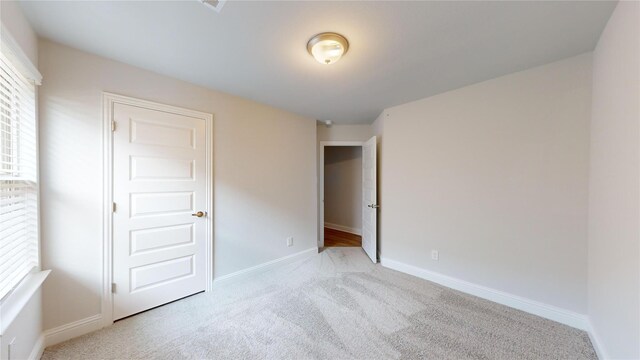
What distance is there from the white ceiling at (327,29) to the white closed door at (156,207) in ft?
1.92

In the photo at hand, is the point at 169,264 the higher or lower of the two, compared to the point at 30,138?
lower

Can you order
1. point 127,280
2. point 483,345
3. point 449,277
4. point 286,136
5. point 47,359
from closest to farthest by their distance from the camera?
point 47,359
point 483,345
point 127,280
point 449,277
point 286,136

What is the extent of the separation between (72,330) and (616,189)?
4.09 meters

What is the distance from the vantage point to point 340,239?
4879mm

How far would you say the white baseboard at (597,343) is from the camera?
1.57 meters

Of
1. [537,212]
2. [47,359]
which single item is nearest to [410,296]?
[537,212]

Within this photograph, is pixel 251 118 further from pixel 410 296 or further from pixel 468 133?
pixel 410 296

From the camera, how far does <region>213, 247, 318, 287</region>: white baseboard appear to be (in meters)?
2.72

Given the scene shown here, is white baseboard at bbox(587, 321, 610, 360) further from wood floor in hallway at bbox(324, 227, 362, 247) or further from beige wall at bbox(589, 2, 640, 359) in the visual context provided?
wood floor in hallway at bbox(324, 227, 362, 247)

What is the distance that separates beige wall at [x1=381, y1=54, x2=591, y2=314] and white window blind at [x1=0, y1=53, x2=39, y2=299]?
353 centimetres

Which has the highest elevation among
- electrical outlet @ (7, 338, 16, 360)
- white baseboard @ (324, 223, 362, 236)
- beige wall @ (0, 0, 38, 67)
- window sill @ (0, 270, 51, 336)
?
beige wall @ (0, 0, 38, 67)

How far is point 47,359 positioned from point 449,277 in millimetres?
3670

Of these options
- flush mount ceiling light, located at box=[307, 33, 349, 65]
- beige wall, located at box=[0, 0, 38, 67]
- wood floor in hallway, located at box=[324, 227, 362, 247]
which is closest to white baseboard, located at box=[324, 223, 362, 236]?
wood floor in hallway, located at box=[324, 227, 362, 247]

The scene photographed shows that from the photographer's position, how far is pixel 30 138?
1.63 meters
